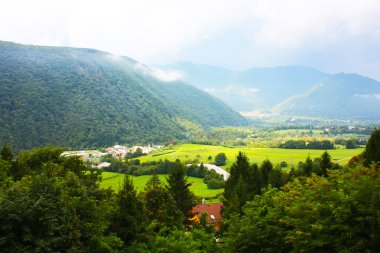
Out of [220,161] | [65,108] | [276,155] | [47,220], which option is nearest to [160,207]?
[47,220]

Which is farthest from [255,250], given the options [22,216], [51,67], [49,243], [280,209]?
[51,67]

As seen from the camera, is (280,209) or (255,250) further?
(280,209)

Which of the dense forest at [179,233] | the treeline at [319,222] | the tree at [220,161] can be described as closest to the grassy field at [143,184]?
the tree at [220,161]

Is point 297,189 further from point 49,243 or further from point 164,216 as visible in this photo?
point 49,243

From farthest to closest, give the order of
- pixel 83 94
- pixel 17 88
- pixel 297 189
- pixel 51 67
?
1. pixel 51 67
2. pixel 83 94
3. pixel 17 88
4. pixel 297 189

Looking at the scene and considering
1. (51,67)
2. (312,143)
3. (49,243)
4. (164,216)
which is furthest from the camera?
(51,67)

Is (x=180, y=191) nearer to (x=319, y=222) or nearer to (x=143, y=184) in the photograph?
(x=319, y=222)

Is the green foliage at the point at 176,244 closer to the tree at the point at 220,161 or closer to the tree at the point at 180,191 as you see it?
the tree at the point at 180,191
